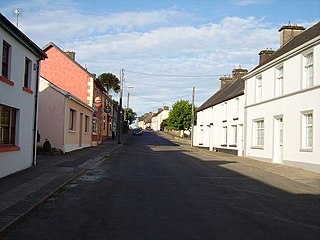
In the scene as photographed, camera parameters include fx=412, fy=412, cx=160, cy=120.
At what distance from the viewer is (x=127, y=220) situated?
8.12 m

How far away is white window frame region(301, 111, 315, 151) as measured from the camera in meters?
19.7

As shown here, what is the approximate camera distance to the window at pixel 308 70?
19922 millimetres

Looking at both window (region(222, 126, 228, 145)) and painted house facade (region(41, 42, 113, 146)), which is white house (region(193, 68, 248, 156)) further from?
painted house facade (region(41, 42, 113, 146))

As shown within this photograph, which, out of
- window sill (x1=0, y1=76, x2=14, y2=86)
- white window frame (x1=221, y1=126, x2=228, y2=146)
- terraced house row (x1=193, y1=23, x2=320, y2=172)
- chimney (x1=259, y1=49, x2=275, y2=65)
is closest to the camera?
window sill (x1=0, y1=76, x2=14, y2=86)

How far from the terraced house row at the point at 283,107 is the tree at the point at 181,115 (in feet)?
142

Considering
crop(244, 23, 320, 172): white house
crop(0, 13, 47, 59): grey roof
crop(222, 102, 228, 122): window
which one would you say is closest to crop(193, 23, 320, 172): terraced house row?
crop(244, 23, 320, 172): white house

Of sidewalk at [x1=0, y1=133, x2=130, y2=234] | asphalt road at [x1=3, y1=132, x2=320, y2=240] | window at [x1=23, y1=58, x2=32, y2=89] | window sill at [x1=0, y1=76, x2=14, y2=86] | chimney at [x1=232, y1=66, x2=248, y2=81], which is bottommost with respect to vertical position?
asphalt road at [x1=3, y1=132, x2=320, y2=240]

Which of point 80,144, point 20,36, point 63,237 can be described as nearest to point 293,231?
point 63,237

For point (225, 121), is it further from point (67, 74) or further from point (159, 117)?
point (159, 117)

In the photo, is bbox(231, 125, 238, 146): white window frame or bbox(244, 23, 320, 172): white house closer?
bbox(244, 23, 320, 172): white house

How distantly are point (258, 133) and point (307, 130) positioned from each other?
7.26 metres

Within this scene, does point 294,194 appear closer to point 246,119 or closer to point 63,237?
point 63,237

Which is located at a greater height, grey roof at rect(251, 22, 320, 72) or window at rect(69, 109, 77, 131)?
grey roof at rect(251, 22, 320, 72)

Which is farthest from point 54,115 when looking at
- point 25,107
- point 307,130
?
point 307,130
